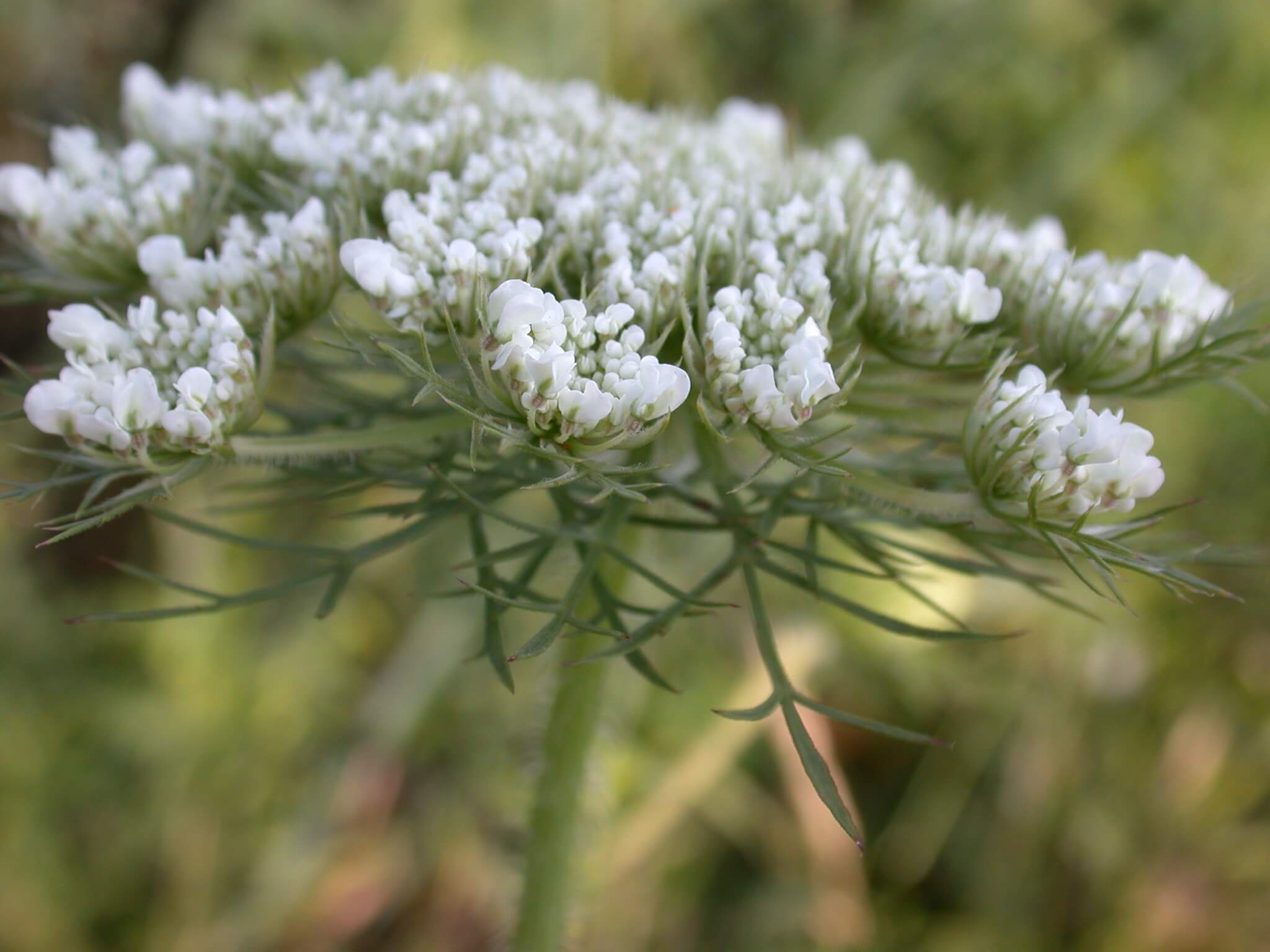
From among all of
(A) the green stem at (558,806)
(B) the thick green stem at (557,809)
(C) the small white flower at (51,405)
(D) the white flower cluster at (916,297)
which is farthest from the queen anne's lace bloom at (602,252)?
(B) the thick green stem at (557,809)

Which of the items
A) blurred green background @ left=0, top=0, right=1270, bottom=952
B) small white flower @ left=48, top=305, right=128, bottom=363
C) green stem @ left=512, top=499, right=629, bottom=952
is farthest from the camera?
blurred green background @ left=0, top=0, right=1270, bottom=952

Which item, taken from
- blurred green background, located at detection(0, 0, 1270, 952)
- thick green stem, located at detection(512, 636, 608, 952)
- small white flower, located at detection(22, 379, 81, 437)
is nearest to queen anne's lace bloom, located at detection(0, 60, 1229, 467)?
small white flower, located at detection(22, 379, 81, 437)

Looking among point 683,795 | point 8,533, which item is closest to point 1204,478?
point 683,795

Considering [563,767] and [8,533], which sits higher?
[563,767]

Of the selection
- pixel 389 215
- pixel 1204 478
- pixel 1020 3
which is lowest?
pixel 1204 478

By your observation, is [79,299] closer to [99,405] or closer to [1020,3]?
[99,405]

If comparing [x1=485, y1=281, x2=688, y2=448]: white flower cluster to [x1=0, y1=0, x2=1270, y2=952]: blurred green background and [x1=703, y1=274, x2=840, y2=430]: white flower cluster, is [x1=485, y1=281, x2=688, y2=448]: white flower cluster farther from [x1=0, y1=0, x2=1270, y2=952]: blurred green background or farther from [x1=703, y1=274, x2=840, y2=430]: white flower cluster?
[x1=0, y1=0, x2=1270, y2=952]: blurred green background
